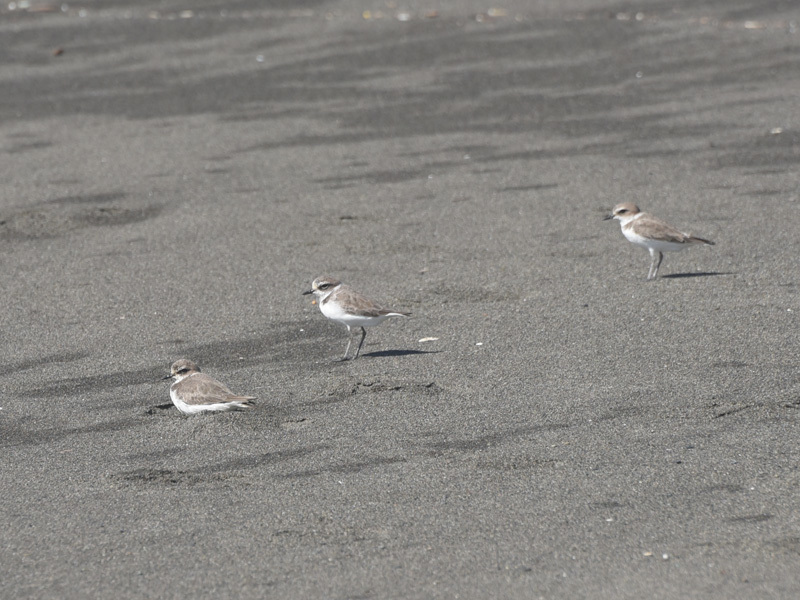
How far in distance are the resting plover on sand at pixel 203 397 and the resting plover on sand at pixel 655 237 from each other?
4.58 m

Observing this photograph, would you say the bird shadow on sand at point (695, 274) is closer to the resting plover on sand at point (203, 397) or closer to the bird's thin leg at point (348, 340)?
the bird's thin leg at point (348, 340)

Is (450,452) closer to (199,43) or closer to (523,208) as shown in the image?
(523,208)

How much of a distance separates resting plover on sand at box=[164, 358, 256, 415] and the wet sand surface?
0.12 m

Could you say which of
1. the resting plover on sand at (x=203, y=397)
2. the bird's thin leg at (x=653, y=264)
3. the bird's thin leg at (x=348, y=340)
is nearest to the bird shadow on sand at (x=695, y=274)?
the bird's thin leg at (x=653, y=264)

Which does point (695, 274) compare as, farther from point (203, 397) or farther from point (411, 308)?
point (203, 397)

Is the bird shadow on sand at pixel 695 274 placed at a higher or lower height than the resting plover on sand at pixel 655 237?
lower

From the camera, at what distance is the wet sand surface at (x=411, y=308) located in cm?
650

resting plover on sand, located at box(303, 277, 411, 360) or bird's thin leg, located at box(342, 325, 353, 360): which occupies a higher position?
resting plover on sand, located at box(303, 277, 411, 360)

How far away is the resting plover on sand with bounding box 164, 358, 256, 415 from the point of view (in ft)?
27.3

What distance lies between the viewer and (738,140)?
15.4 meters

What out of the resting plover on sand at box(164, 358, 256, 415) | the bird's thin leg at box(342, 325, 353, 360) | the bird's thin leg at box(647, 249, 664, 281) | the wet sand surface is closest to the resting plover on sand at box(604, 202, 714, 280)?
the bird's thin leg at box(647, 249, 664, 281)

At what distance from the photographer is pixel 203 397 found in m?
8.31

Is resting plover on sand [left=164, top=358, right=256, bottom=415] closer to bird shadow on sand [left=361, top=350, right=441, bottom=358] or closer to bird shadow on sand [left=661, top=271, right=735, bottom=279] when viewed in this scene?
bird shadow on sand [left=361, top=350, right=441, bottom=358]

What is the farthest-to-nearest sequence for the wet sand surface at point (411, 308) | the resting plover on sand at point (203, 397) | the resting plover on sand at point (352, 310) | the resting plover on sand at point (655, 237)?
the resting plover on sand at point (655, 237) < the resting plover on sand at point (352, 310) < the resting plover on sand at point (203, 397) < the wet sand surface at point (411, 308)
